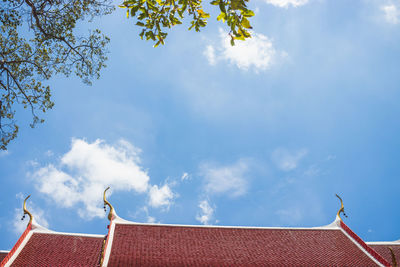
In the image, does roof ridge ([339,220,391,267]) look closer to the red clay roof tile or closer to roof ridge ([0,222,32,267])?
the red clay roof tile

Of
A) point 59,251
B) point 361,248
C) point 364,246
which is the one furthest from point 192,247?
point 364,246

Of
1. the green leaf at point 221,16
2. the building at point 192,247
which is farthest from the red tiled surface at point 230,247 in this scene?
the green leaf at point 221,16

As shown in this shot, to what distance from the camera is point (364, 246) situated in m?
13.3

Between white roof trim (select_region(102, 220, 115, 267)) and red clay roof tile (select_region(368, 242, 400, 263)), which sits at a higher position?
red clay roof tile (select_region(368, 242, 400, 263))

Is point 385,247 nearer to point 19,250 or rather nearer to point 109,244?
point 109,244

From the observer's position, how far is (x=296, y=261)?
11797 mm

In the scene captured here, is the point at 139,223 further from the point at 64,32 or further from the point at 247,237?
the point at 64,32

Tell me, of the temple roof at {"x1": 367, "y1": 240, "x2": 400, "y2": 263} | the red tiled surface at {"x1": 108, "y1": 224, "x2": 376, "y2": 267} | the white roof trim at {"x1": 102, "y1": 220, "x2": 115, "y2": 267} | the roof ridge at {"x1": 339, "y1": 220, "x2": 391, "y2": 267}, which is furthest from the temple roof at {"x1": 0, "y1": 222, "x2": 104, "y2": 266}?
the temple roof at {"x1": 367, "y1": 240, "x2": 400, "y2": 263}

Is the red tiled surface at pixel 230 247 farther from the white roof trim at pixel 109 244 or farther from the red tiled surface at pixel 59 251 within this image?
the red tiled surface at pixel 59 251

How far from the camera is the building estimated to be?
1121cm

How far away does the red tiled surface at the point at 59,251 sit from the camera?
11.4m

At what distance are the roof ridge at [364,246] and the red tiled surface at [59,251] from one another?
12187 millimetres

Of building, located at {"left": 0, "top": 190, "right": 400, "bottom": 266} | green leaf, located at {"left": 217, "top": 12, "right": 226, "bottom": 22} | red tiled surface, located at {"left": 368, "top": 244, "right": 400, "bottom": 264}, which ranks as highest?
red tiled surface, located at {"left": 368, "top": 244, "right": 400, "bottom": 264}

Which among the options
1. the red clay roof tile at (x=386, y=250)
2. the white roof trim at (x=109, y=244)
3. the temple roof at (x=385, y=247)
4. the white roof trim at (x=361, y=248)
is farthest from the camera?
the temple roof at (x=385, y=247)
